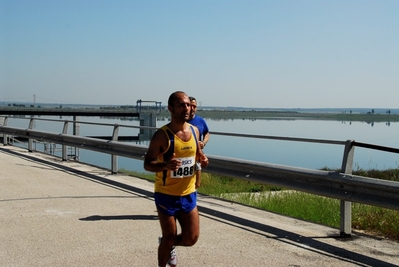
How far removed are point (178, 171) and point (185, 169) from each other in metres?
0.07

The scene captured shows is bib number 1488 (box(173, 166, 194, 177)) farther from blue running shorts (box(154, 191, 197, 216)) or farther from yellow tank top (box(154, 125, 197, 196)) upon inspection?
blue running shorts (box(154, 191, 197, 216))

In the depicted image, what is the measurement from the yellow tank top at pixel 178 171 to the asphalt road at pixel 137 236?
0.99 metres

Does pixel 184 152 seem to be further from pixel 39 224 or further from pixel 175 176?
pixel 39 224

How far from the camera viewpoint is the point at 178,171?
5270mm

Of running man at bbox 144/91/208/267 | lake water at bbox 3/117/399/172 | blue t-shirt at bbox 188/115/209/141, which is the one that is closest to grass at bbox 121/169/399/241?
lake water at bbox 3/117/399/172

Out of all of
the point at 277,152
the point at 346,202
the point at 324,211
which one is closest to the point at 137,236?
the point at 346,202

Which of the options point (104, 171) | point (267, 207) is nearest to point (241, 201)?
point (267, 207)

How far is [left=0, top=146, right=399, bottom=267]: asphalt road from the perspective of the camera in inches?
240

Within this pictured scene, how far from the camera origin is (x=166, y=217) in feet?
17.4

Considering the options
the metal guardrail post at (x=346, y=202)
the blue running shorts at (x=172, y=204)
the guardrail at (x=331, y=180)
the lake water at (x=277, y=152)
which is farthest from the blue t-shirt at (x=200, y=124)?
the lake water at (x=277, y=152)

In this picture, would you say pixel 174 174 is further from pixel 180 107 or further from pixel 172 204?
pixel 180 107

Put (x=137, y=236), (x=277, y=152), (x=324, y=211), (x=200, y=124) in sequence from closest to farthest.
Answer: (x=137, y=236) → (x=200, y=124) → (x=324, y=211) → (x=277, y=152)

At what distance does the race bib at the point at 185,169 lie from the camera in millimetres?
5270

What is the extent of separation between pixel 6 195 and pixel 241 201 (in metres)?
4.08
